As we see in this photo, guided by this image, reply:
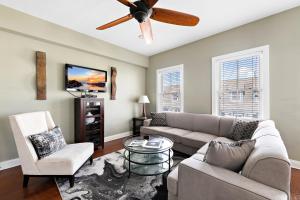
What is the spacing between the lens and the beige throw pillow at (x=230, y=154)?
1.22 meters

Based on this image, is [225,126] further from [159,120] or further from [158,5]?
[158,5]

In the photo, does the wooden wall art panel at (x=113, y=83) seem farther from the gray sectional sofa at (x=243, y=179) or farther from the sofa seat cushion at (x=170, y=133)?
the gray sectional sofa at (x=243, y=179)

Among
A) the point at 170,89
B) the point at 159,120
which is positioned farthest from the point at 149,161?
the point at 170,89

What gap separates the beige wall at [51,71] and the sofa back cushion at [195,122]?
5.26 feet

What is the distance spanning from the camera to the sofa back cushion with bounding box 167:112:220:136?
10.0ft

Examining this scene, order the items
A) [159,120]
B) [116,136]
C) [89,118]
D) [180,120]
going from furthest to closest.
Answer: [116,136]
[159,120]
[180,120]
[89,118]

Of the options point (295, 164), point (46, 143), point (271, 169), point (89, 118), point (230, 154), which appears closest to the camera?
point (271, 169)

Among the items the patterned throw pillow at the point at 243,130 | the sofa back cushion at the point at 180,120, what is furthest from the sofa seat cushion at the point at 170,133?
the patterned throw pillow at the point at 243,130

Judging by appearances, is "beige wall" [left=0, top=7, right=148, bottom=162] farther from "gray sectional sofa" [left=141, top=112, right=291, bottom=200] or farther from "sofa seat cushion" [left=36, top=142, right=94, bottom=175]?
"gray sectional sofa" [left=141, top=112, right=291, bottom=200]

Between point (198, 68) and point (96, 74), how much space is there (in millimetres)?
2639

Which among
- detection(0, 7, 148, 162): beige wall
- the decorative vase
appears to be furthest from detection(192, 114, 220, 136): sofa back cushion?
the decorative vase

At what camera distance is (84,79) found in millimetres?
3389

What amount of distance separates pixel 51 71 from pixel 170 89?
308 cm

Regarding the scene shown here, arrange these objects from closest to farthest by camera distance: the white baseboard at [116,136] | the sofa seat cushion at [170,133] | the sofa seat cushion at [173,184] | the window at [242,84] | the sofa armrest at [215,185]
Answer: the sofa armrest at [215,185] < the sofa seat cushion at [173,184] < the window at [242,84] < the sofa seat cushion at [170,133] < the white baseboard at [116,136]
